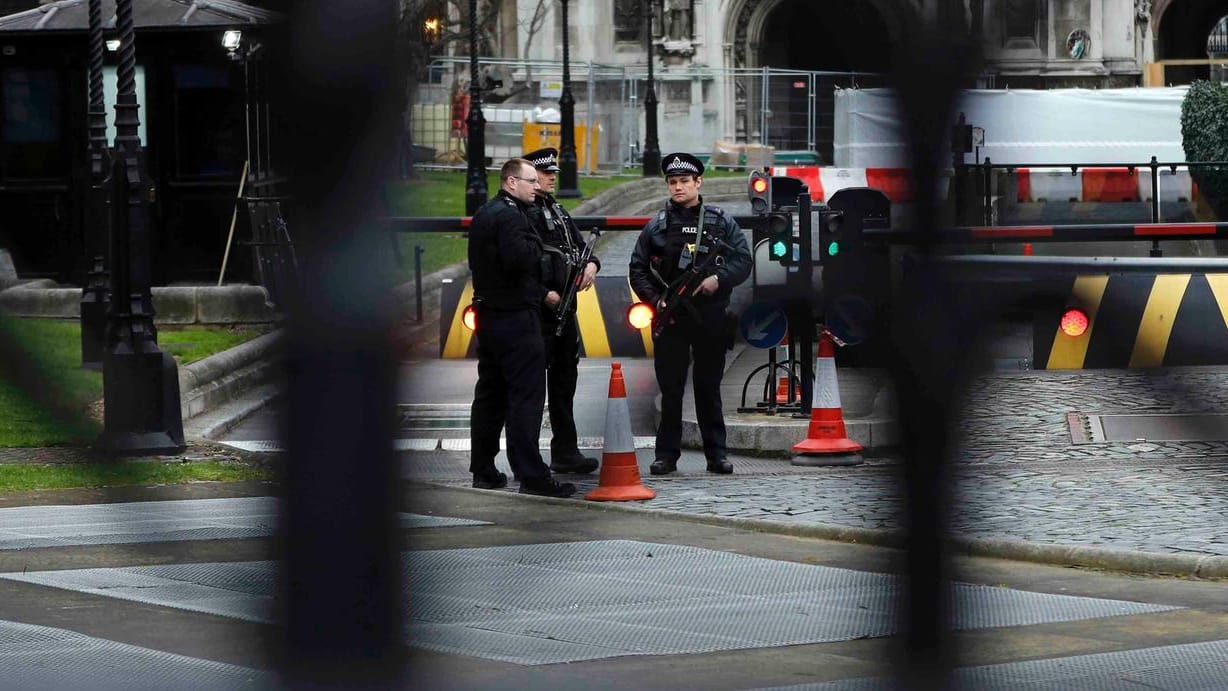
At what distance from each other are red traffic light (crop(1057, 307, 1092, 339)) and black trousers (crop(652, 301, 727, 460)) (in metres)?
9.12

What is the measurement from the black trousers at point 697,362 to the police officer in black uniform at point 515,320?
956 millimetres

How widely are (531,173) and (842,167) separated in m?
8.23

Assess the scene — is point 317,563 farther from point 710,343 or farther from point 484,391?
point 710,343

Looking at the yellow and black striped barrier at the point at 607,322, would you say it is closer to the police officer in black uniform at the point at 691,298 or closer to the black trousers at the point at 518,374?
the police officer in black uniform at the point at 691,298

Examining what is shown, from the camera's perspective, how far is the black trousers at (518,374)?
9648mm

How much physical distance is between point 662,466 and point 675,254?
119 cm

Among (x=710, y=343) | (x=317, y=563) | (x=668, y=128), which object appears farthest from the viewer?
(x=668, y=128)

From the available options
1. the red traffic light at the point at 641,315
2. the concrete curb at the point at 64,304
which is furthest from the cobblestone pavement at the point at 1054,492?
the concrete curb at the point at 64,304

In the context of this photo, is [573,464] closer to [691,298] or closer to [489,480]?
[489,480]

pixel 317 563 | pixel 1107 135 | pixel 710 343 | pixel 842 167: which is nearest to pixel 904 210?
pixel 842 167

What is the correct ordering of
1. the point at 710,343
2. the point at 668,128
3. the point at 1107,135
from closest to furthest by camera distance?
the point at 1107,135 → the point at 710,343 → the point at 668,128

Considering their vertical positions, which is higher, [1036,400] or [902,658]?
[902,658]

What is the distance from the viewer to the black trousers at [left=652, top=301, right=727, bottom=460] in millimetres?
10672

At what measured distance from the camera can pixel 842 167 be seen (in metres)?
1.55
